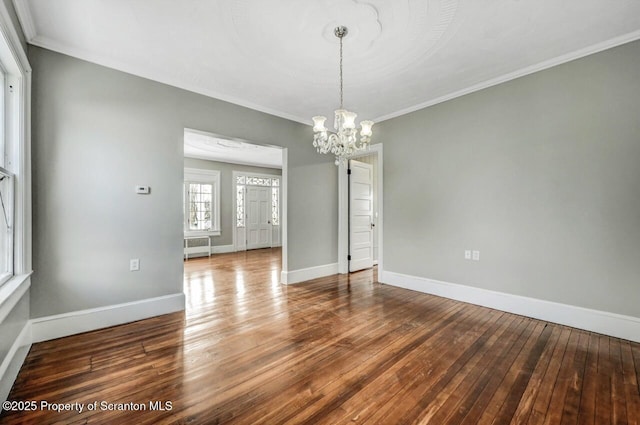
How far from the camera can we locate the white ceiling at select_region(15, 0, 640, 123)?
2.13 m

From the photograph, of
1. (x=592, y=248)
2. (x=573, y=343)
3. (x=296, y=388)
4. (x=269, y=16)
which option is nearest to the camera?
(x=296, y=388)

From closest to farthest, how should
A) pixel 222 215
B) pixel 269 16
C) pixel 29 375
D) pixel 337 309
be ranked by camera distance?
pixel 29 375, pixel 269 16, pixel 337 309, pixel 222 215

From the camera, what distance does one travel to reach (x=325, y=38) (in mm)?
2475

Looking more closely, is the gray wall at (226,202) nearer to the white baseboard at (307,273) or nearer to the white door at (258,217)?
the white door at (258,217)

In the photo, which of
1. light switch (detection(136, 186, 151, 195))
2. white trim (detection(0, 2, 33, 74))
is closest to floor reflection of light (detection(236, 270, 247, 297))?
light switch (detection(136, 186, 151, 195))

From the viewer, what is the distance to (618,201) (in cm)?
257

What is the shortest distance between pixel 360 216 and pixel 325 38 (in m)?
3.53

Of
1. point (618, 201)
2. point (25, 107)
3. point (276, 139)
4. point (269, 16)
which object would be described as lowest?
point (618, 201)

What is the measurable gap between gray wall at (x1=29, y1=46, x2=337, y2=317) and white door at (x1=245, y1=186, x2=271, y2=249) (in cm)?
507

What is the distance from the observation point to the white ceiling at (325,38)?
7.00ft

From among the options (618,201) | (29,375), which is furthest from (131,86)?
(618,201)

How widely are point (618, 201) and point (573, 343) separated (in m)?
1.44

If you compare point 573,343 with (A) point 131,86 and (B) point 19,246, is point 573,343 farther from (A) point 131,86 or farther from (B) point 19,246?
(A) point 131,86

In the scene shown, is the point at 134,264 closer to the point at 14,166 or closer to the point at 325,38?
the point at 14,166
